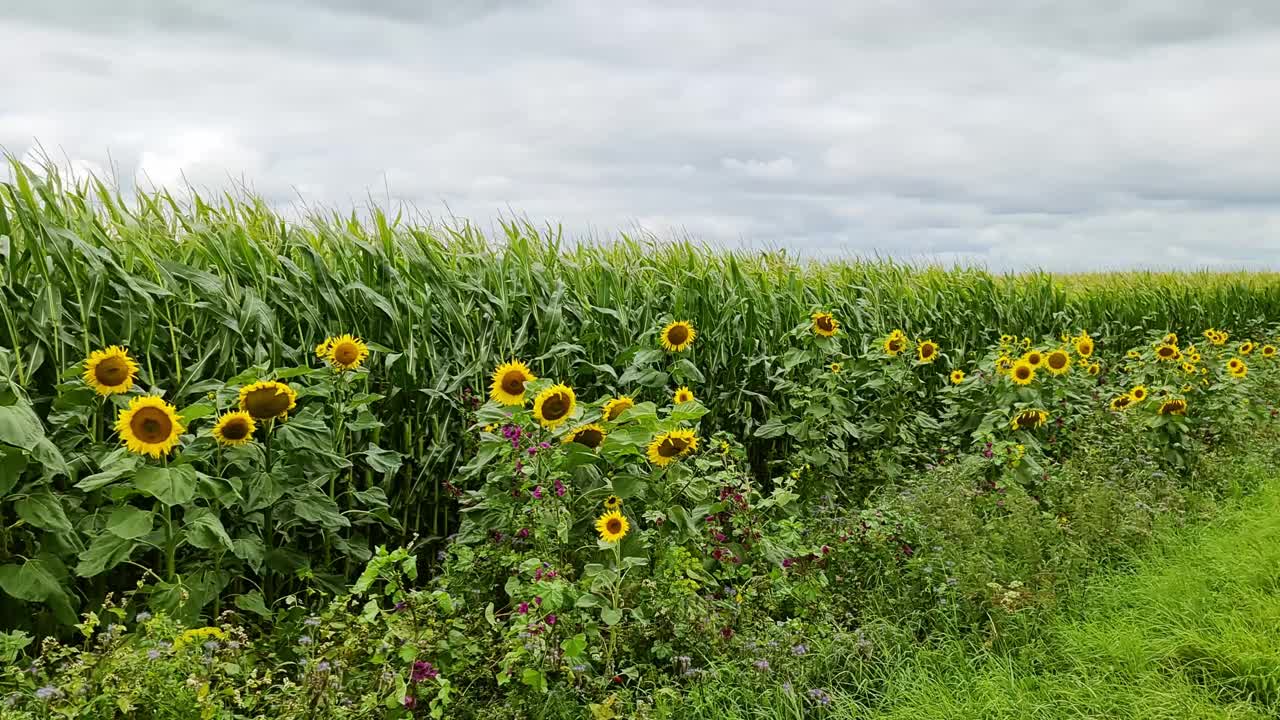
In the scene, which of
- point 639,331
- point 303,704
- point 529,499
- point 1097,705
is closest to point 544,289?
point 639,331

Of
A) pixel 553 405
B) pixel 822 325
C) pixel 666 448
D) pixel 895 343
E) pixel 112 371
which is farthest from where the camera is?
pixel 895 343

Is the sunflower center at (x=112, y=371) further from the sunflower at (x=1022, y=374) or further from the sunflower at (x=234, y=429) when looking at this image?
the sunflower at (x=1022, y=374)

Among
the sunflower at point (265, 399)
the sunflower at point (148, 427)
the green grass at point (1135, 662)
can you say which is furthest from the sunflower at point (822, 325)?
the sunflower at point (148, 427)

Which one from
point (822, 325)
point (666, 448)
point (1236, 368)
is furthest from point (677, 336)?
point (1236, 368)

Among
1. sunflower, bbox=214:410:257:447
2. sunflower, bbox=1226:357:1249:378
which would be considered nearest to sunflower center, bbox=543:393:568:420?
sunflower, bbox=214:410:257:447

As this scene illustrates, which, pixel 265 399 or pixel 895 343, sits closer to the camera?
pixel 265 399

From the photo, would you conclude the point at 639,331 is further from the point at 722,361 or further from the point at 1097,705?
the point at 1097,705

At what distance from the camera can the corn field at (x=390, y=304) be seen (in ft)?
10.7

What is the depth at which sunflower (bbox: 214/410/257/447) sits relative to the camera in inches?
115

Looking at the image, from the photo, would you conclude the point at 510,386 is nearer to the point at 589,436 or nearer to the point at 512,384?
the point at 512,384

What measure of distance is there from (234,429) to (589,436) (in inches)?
43.6

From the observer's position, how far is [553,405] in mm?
3084

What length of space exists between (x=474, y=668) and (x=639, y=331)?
232 cm

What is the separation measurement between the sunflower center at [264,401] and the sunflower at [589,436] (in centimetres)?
91
